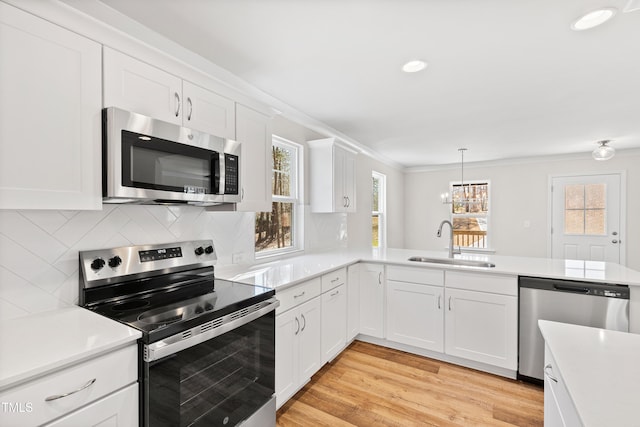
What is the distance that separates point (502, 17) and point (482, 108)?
1.53 m

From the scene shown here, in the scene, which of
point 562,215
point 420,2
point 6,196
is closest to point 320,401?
point 6,196

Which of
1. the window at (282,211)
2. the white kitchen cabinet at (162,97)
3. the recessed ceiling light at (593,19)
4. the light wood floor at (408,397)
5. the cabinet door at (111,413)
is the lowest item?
the light wood floor at (408,397)

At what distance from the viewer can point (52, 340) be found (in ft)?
3.56

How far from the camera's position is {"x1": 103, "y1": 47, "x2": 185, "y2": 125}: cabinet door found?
53.8 inches

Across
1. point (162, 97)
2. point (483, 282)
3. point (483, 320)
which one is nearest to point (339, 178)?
point (483, 282)

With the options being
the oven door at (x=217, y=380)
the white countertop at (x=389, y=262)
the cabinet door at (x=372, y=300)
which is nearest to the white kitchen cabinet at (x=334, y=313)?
the white countertop at (x=389, y=262)

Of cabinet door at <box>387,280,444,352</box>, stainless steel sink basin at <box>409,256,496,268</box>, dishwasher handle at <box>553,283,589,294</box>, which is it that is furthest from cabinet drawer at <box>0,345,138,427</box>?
dishwasher handle at <box>553,283,589,294</box>

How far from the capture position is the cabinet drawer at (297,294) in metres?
1.96

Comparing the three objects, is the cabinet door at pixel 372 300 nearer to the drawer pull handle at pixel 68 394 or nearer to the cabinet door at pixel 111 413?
the cabinet door at pixel 111 413

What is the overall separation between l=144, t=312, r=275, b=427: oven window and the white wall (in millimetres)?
5326

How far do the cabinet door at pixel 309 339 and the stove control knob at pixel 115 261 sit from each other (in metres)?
1.15

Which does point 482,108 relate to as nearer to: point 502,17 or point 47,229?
point 502,17

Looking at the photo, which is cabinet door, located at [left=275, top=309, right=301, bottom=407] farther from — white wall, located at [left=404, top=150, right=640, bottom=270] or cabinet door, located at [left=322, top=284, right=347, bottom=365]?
white wall, located at [left=404, top=150, right=640, bottom=270]

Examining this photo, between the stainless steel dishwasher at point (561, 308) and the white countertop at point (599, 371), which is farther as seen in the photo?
the stainless steel dishwasher at point (561, 308)
